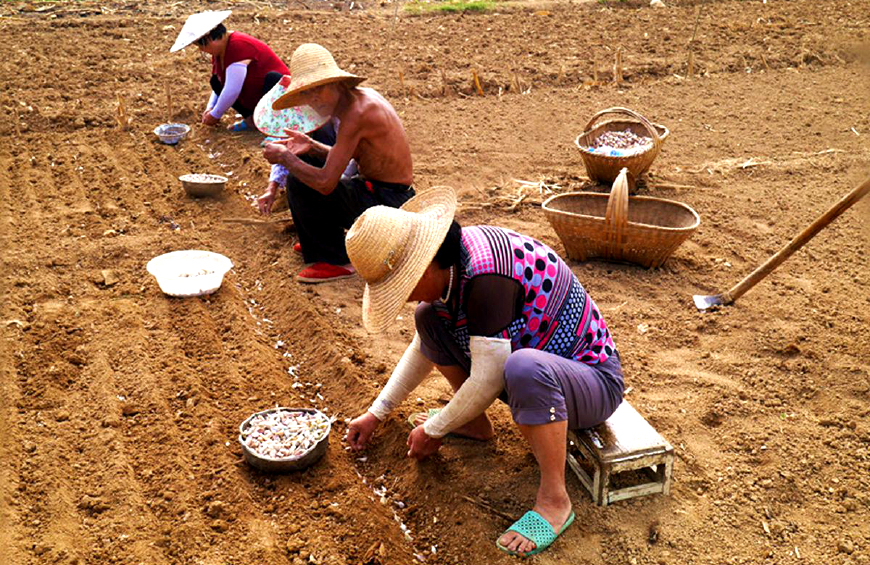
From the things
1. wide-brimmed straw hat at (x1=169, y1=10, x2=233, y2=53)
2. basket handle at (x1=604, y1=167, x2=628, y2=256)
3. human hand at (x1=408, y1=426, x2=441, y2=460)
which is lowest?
human hand at (x1=408, y1=426, x2=441, y2=460)

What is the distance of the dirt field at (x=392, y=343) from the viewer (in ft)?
9.89

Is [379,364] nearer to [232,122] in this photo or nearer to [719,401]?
[719,401]

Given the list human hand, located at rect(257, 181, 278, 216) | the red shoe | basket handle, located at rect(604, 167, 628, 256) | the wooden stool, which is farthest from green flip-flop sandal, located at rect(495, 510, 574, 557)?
human hand, located at rect(257, 181, 278, 216)

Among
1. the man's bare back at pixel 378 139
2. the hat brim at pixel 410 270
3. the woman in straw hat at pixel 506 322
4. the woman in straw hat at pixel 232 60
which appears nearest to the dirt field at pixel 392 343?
the woman in straw hat at pixel 506 322

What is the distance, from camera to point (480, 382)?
2871mm

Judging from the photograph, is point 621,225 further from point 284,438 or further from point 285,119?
point 284,438

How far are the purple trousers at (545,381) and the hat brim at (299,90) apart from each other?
5.91ft

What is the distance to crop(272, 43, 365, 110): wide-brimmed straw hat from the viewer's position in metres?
4.44

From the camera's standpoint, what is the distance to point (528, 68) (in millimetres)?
9352

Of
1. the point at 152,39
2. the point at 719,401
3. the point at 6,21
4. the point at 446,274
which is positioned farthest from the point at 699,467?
the point at 6,21

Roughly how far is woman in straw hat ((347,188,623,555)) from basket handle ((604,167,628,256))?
188 cm

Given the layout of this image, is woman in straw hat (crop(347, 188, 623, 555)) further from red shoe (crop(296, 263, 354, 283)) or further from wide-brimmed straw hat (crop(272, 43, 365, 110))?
red shoe (crop(296, 263, 354, 283))

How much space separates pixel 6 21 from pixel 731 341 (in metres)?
10.1

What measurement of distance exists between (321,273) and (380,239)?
2.33 metres
